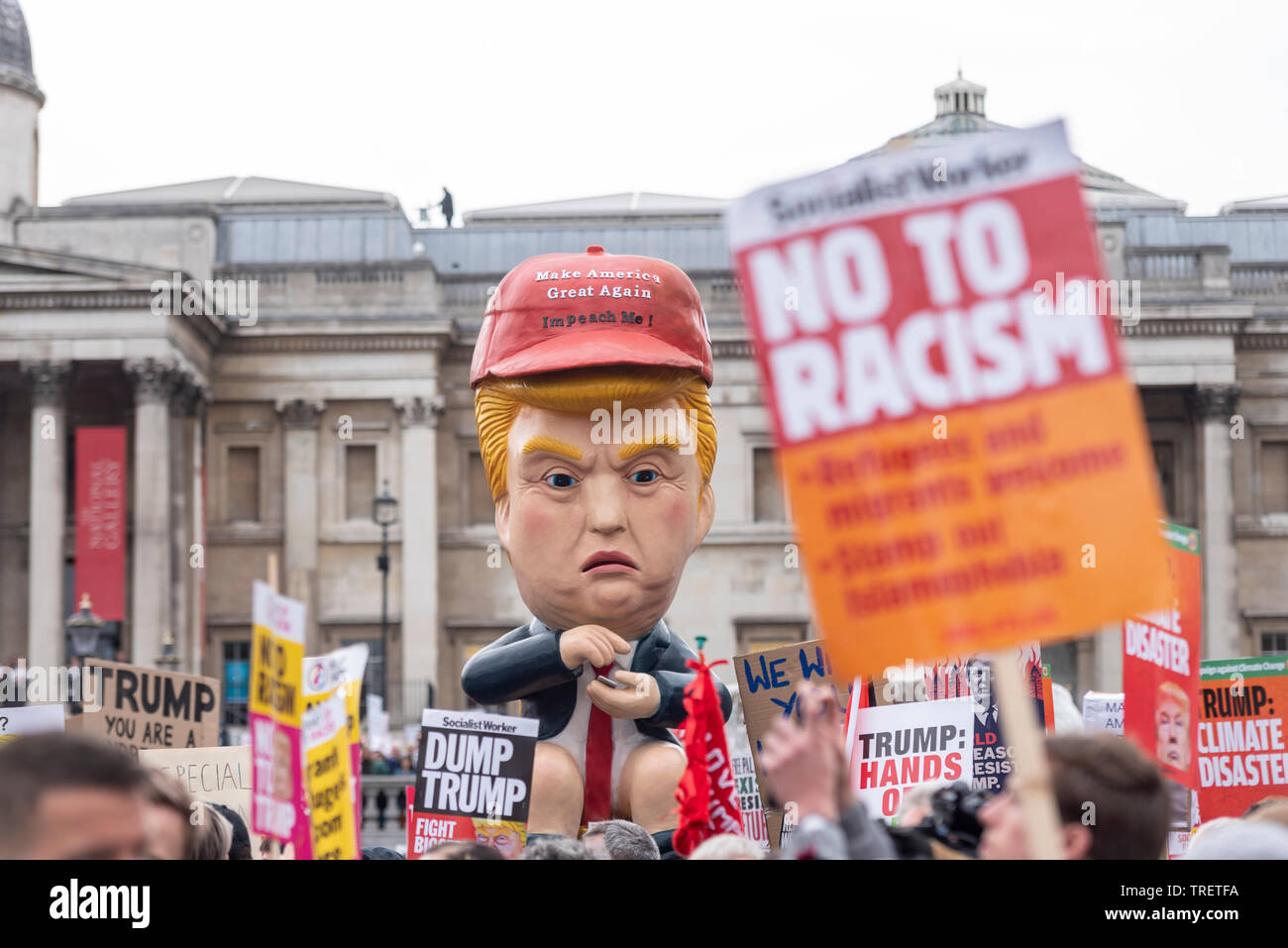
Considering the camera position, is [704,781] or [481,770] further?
[481,770]

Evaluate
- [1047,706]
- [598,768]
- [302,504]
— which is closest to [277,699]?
[598,768]

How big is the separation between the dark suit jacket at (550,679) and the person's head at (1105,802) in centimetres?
370

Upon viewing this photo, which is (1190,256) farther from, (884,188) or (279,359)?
(884,188)

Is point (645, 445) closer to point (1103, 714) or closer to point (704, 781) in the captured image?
point (704, 781)

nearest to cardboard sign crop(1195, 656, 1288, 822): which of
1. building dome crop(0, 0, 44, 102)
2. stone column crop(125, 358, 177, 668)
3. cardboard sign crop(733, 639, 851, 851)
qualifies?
cardboard sign crop(733, 639, 851, 851)

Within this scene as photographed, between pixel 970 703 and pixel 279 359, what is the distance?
1353 inches

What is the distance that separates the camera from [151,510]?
36.2 meters

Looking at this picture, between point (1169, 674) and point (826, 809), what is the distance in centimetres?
405

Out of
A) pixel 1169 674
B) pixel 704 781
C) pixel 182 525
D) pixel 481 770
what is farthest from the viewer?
pixel 182 525

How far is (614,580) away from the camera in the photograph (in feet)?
23.3

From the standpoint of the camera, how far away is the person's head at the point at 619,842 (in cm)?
523

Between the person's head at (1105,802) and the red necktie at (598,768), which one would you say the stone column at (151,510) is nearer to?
the red necktie at (598,768)

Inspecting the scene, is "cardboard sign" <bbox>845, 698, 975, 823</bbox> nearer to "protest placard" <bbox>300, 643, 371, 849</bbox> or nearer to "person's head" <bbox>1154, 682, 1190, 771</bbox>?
"person's head" <bbox>1154, 682, 1190, 771</bbox>

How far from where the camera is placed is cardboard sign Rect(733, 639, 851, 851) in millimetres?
7164
